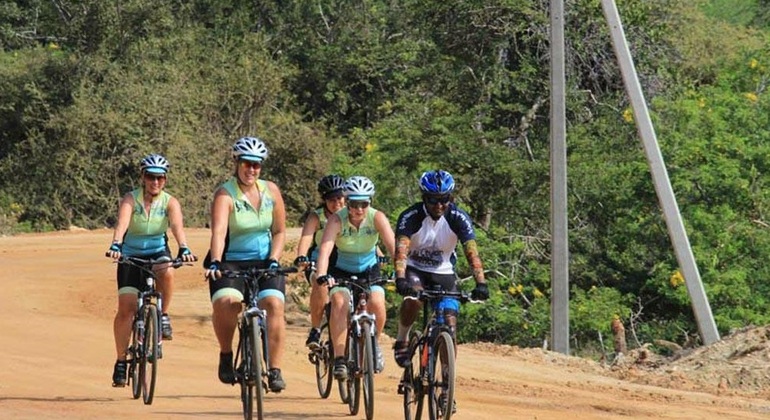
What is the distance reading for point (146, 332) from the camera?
1217 cm

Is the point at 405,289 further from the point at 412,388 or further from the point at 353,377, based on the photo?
the point at 353,377

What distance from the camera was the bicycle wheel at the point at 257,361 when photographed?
397 inches

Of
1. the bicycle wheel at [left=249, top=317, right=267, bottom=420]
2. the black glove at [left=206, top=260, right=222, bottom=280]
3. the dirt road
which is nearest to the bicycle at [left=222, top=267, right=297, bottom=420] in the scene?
the bicycle wheel at [left=249, top=317, right=267, bottom=420]

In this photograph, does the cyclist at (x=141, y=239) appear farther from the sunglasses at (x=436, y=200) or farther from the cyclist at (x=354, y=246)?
the sunglasses at (x=436, y=200)

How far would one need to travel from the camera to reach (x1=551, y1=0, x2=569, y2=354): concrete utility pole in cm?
1906

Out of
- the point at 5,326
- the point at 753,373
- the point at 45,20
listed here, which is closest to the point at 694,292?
the point at 753,373

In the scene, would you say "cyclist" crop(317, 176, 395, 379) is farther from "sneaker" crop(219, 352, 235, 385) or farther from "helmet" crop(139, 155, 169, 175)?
"helmet" crop(139, 155, 169, 175)

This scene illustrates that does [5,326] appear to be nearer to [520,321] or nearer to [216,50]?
[520,321]

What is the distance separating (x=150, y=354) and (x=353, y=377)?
1705mm

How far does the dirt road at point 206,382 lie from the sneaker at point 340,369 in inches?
14.1

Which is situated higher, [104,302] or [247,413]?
[104,302]

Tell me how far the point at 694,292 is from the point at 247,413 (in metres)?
9.54

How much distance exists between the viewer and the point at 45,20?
44.4 meters

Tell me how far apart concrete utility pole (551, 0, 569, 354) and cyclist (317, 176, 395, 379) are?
7.27m
